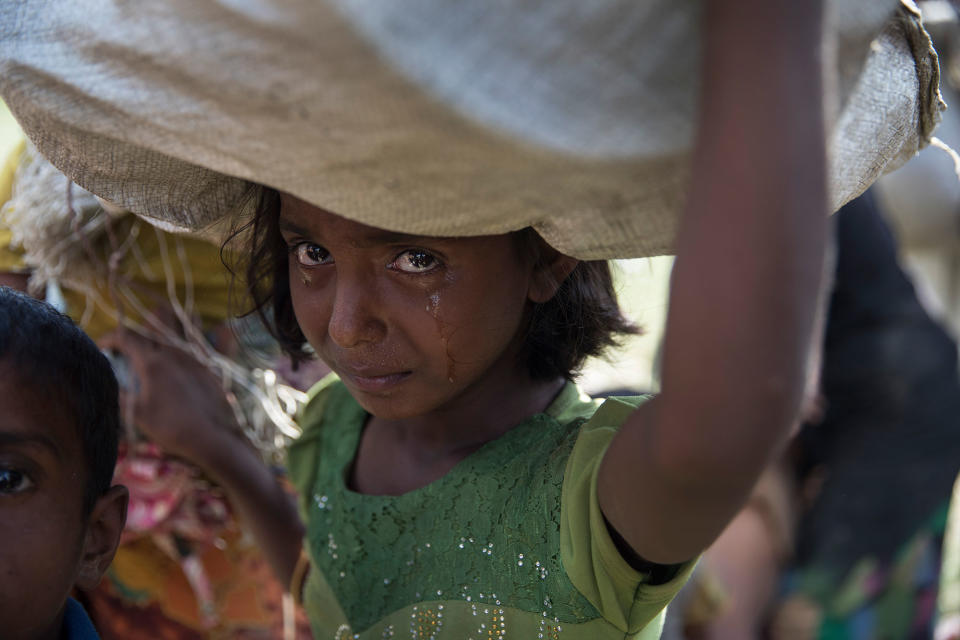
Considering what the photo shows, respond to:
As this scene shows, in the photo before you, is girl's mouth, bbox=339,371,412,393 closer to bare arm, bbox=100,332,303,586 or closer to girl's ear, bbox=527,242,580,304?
girl's ear, bbox=527,242,580,304

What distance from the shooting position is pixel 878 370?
3.14m

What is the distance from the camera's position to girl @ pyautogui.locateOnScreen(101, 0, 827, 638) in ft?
2.54

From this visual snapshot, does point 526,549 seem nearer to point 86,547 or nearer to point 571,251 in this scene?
point 571,251

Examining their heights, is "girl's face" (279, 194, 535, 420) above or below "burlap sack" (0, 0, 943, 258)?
below

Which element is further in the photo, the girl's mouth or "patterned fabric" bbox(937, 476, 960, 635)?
"patterned fabric" bbox(937, 476, 960, 635)

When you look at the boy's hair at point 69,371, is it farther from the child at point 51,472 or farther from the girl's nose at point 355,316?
the girl's nose at point 355,316

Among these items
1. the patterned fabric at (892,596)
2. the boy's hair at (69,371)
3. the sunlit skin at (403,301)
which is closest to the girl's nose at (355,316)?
the sunlit skin at (403,301)

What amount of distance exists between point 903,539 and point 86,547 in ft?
8.30

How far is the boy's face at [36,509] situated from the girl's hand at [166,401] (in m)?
0.65

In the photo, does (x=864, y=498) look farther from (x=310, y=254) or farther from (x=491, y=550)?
(x=310, y=254)

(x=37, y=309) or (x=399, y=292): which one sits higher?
(x=399, y=292)

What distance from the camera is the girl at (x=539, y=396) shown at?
2.54ft

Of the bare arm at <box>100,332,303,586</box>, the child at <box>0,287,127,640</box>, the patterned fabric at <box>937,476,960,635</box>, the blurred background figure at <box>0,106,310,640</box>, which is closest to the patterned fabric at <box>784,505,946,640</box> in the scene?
the patterned fabric at <box>937,476,960,635</box>

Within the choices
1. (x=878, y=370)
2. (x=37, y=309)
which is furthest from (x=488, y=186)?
(x=878, y=370)
